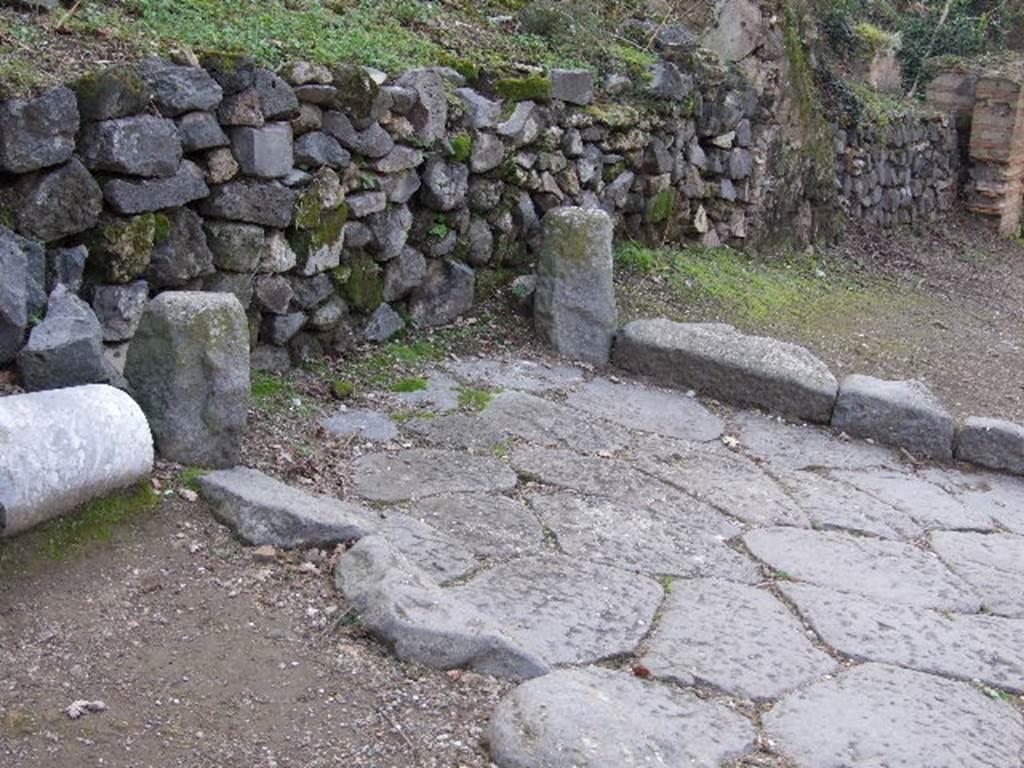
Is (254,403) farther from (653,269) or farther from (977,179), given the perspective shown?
(977,179)

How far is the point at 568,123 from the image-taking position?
701 cm

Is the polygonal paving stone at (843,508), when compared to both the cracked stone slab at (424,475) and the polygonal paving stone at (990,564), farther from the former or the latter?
the cracked stone slab at (424,475)

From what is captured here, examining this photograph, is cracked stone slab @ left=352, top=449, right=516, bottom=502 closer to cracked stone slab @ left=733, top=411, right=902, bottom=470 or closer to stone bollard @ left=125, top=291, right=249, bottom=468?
stone bollard @ left=125, top=291, right=249, bottom=468

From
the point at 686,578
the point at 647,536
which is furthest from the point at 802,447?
the point at 686,578

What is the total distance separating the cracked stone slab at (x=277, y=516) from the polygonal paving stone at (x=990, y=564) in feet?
7.09

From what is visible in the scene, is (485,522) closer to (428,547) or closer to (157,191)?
(428,547)

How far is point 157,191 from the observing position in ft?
14.7

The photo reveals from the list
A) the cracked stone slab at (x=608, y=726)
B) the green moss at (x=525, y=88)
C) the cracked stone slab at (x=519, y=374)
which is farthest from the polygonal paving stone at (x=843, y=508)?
the green moss at (x=525, y=88)

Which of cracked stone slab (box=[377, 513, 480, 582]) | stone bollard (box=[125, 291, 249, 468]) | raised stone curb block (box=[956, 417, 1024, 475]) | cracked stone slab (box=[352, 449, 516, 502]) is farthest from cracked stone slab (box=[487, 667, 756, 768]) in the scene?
raised stone curb block (box=[956, 417, 1024, 475])

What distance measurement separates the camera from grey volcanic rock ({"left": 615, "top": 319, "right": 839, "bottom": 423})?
593 centimetres

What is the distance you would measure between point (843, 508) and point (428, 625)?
232 cm

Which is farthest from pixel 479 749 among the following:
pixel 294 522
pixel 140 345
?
pixel 140 345

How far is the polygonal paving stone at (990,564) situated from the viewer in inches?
171

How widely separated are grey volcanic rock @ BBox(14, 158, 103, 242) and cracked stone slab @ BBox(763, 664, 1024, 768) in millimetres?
2692
